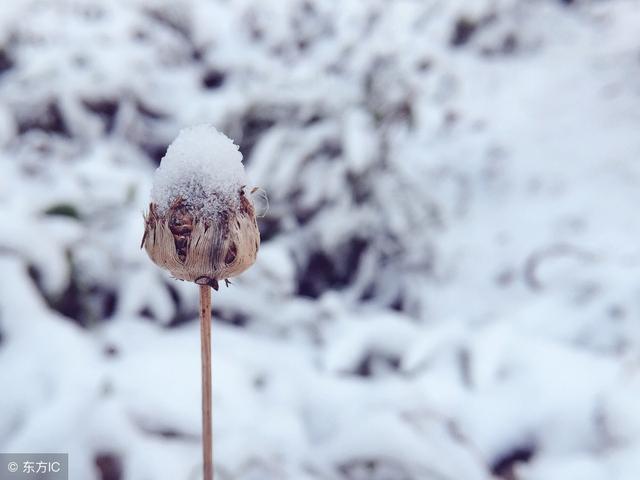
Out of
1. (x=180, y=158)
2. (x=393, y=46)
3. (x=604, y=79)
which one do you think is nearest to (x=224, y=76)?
(x=393, y=46)

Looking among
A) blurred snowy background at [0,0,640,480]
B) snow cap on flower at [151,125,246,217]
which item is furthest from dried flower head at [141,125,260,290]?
blurred snowy background at [0,0,640,480]

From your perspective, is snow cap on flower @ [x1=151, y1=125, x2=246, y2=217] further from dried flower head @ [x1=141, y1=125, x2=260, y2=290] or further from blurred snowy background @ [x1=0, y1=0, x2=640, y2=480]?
blurred snowy background @ [x1=0, y1=0, x2=640, y2=480]

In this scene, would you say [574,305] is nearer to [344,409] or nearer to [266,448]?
[344,409]

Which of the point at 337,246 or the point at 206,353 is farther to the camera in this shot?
the point at 337,246

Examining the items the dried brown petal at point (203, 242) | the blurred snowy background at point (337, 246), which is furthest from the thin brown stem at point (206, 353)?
the blurred snowy background at point (337, 246)

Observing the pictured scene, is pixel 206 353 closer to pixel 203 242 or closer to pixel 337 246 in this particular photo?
pixel 203 242

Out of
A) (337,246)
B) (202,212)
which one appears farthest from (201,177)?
(337,246)

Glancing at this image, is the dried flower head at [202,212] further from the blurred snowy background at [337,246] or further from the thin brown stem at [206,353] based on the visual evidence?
the blurred snowy background at [337,246]
